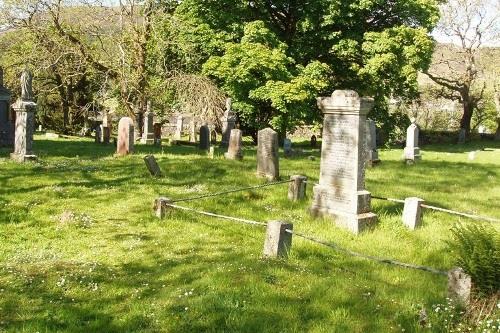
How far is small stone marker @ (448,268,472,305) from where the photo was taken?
227 inches

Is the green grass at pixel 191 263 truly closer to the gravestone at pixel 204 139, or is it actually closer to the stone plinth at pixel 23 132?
the stone plinth at pixel 23 132

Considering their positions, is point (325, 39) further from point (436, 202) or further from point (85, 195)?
point (85, 195)

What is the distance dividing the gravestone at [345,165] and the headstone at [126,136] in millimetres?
11154

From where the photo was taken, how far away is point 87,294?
6504mm

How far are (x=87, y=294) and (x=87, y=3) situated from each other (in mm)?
27227

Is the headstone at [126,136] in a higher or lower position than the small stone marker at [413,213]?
higher

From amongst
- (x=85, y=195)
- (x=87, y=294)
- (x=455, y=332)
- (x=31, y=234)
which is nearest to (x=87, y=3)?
(x=85, y=195)

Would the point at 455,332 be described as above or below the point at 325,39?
below

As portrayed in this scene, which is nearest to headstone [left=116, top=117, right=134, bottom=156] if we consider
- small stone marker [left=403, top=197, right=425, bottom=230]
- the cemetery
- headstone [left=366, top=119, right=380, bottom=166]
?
the cemetery

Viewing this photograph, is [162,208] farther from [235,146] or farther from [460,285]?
[235,146]

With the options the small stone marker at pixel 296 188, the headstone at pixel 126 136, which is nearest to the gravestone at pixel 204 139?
the headstone at pixel 126 136

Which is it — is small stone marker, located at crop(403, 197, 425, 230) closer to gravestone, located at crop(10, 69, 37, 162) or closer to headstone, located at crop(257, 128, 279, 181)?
headstone, located at crop(257, 128, 279, 181)

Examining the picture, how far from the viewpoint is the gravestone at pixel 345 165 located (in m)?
10.2

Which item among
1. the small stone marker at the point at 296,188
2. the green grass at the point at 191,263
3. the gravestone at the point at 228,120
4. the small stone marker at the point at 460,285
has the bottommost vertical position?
the green grass at the point at 191,263
